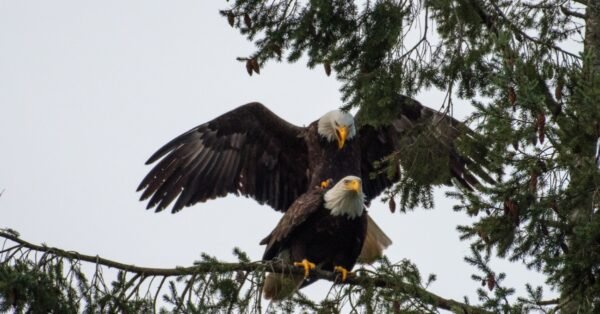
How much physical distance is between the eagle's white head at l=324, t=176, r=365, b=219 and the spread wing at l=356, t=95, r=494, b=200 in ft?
0.52

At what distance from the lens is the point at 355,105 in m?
5.57

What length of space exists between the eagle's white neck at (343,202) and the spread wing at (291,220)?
12 centimetres

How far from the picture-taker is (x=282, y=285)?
5.97 meters

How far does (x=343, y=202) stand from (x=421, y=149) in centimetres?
113

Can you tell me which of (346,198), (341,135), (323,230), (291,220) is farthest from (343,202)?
(341,135)

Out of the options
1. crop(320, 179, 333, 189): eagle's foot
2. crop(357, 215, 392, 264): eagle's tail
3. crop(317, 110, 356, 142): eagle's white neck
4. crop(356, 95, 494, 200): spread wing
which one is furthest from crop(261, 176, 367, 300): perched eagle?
crop(317, 110, 356, 142): eagle's white neck

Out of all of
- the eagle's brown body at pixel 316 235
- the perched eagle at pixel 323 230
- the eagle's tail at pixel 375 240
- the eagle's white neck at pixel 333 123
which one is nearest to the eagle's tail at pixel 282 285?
the perched eagle at pixel 323 230

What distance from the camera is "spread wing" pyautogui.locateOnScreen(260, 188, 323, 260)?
6.83m

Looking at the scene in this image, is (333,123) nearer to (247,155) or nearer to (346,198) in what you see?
(247,155)

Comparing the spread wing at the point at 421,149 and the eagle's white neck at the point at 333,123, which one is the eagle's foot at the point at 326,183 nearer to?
the eagle's white neck at the point at 333,123

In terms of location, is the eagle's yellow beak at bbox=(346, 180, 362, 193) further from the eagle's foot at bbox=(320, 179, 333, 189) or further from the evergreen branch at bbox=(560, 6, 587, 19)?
the evergreen branch at bbox=(560, 6, 587, 19)

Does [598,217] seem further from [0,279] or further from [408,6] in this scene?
[0,279]

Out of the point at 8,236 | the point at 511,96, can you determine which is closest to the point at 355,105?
the point at 511,96

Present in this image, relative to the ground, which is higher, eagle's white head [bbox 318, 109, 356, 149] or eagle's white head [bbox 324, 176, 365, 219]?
eagle's white head [bbox 318, 109, 356, 149]
